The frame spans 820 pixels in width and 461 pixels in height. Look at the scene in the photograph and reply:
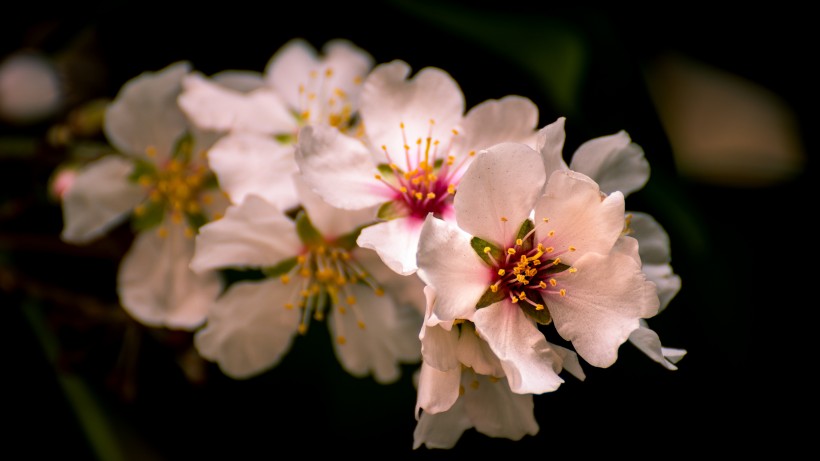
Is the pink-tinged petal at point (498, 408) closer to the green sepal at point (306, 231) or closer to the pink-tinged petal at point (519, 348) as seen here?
the pink-tinged petal at point (519, 348)

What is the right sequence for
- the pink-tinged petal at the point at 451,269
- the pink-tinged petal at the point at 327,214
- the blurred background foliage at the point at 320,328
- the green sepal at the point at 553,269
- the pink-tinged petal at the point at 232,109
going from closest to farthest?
the pink-tinged petal at the point at 451,269 < the green sepal at the point at 553,269 < the pink-tinged petal at the point at 327,214 < the pink-tinged petal at the point at 232,109 < the blurred background foliage at the point at 320,328

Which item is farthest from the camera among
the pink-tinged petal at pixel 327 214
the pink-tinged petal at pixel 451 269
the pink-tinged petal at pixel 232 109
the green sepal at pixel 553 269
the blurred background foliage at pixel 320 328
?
the blurred background foliage at pixel 320 328

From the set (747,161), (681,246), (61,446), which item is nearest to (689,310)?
(681,246)

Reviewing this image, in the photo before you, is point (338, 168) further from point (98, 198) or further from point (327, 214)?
point (98, 198)

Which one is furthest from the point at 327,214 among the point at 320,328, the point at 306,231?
the point at 320,328

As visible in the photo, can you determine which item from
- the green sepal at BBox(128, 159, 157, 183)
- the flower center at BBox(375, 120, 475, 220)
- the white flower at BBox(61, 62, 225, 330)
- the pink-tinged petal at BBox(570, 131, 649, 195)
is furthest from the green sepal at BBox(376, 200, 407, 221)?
the green sepal at BBox(128, 159, 157, 183)

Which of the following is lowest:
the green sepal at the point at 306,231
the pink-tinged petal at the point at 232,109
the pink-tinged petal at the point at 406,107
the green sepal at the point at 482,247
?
the green sepal at the point at 306,231

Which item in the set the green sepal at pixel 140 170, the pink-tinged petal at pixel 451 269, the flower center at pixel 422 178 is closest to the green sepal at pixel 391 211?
the flower center at pixel 422 178

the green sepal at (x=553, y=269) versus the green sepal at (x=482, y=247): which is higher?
the green sepal at (x=482, y=247)
